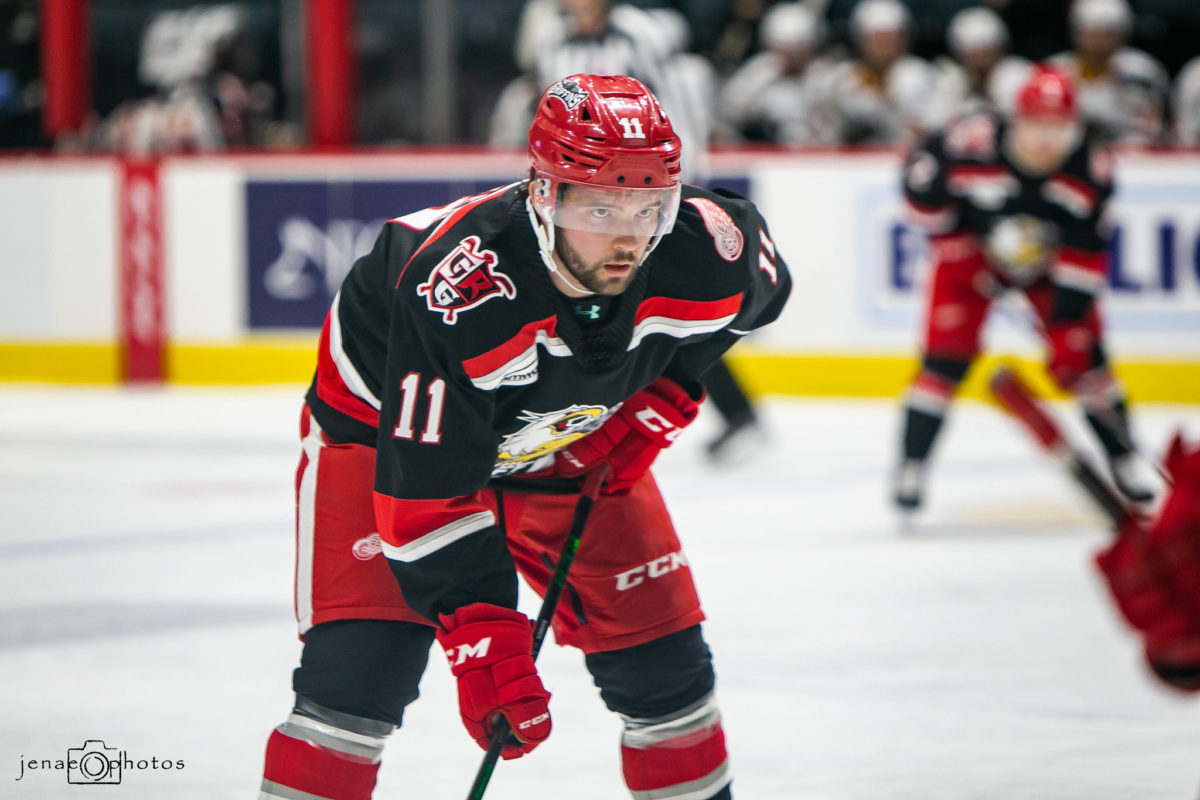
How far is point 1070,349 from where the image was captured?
5.01m

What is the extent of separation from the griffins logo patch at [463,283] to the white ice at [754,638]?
31.6 inches

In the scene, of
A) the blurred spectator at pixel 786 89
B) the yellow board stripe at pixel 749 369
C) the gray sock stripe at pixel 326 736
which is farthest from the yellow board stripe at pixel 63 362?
the gray sock stripe at pixel 326 736

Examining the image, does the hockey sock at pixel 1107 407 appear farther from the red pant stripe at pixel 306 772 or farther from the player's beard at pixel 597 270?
the red pant stripe at pixel 306 772

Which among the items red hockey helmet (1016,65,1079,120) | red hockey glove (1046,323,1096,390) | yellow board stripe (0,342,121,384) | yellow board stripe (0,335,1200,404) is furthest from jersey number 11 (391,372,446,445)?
yellow board stripe (0,342,121,384)

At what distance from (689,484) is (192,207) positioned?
3.46 metres

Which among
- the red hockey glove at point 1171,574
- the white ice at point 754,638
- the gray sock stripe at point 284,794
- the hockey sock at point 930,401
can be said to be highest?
the red hockey glove at point 1171,574

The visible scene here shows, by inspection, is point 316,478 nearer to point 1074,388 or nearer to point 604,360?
point 604,360

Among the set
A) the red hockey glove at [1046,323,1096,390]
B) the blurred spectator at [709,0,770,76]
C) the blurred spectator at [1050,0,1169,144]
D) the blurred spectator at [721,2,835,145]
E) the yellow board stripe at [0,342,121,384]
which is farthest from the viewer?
the blurred spectator at [709,0,770,76]

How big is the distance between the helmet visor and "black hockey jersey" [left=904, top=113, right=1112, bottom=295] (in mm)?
3072

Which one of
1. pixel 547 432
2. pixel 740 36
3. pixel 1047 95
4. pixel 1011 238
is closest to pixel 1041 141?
pixel 1047 95

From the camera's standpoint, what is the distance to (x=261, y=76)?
9992mm

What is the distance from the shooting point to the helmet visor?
1.93 m

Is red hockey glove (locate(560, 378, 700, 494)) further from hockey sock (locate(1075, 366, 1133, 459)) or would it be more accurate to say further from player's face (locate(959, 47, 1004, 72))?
player's face (locate(959, 47, 1004, 72))

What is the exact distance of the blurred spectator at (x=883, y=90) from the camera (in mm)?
7750
